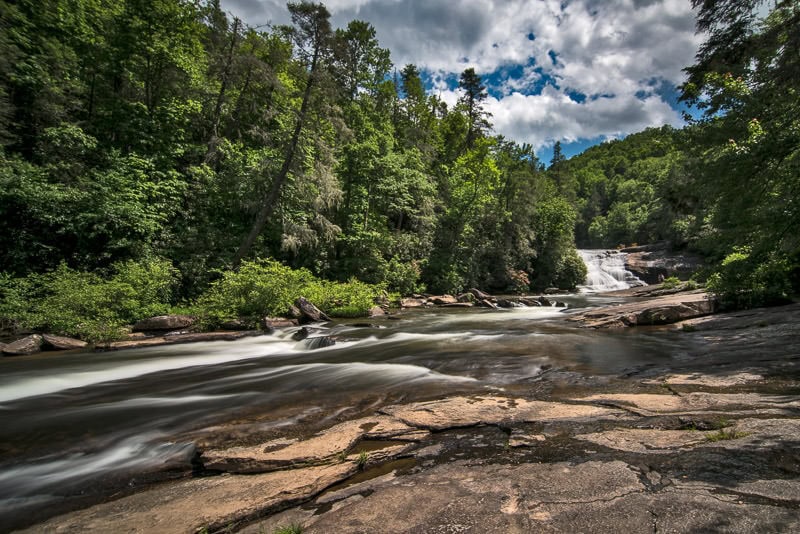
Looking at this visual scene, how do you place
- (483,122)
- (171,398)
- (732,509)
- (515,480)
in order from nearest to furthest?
(732,509) → (515,480) → (171,398) → (483,122)

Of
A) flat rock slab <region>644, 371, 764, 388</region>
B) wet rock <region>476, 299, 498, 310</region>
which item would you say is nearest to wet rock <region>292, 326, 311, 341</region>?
flat rock slab <region>644, 371, 764, 388</region>

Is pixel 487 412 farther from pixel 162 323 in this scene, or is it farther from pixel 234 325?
pixel 162 323

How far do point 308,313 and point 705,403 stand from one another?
1268 cm

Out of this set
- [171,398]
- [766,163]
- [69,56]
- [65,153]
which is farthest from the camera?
[69,56]

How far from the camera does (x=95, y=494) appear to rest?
315 centimetres

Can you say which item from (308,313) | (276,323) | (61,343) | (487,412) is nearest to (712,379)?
(487,412)

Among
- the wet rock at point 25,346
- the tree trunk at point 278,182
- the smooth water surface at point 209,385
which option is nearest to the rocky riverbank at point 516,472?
the smooth water surface at point 209,385

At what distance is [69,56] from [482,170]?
2592 cm

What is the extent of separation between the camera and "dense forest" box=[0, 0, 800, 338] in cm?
854

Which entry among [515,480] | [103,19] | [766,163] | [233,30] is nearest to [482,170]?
[233,30]

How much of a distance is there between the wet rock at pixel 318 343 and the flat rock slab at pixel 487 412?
233 inches

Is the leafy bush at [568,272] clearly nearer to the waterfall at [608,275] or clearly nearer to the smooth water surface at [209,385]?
the waterfall at [608,275]

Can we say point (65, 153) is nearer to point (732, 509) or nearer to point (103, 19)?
point (103, 19)

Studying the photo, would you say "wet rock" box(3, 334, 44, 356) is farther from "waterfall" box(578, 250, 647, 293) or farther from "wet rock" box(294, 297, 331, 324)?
"waterfall" box(578, 250, 647, 293)
